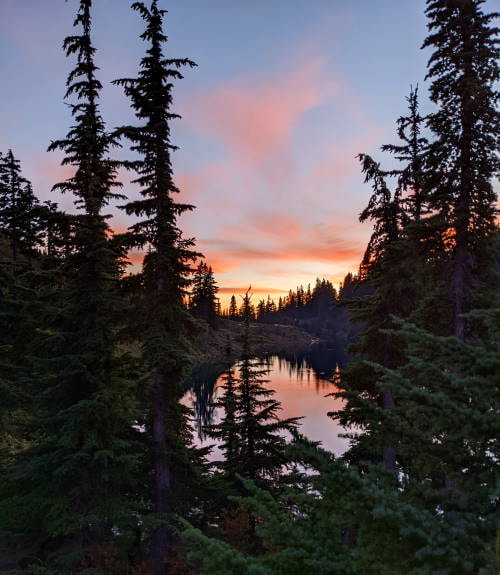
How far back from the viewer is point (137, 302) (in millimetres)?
15141

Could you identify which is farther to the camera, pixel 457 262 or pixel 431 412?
pixel 457 262

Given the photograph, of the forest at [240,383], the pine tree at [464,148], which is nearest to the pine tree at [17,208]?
the forest at [240,383]

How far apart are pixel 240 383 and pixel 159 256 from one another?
8852 mm

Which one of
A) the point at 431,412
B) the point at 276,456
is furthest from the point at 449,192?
the point at 276,456

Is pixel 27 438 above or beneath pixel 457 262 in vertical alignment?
beneath

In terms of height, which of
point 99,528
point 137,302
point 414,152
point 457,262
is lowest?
point 99,528

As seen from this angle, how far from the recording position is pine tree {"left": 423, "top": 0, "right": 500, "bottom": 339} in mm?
12203

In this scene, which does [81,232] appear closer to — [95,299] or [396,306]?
[95,299]

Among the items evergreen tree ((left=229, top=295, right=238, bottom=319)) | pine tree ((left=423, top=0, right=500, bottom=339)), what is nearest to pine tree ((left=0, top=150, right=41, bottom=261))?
pine tree ((left=423, top=0, right=500, bottom=339))

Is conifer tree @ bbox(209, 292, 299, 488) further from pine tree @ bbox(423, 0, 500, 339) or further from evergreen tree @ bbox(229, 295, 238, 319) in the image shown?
evergreen tree @ bbox(229, 295, 238, 319)

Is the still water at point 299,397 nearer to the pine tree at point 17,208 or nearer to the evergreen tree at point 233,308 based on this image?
the pine tree at point 17,208

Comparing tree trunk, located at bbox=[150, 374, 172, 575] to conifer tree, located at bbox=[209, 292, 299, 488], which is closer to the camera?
tree trunk, located at bbox=[150, 374, 172, 575]

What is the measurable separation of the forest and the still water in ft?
37.4

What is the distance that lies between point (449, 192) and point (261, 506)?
1185cm
